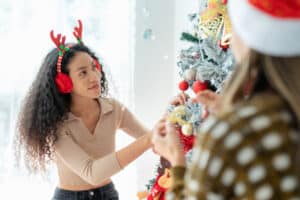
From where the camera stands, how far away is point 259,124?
61 centimetres

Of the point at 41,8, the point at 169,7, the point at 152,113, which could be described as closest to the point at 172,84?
the point at 152,113

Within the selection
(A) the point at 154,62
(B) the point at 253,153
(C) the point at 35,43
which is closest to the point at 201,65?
(B) the point at 253,153

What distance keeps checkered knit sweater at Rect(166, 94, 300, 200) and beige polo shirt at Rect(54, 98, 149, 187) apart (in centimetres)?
73

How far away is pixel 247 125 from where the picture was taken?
61cm

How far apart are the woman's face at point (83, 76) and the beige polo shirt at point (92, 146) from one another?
0.31 feet

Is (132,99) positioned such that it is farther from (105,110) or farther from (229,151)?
(229,151)

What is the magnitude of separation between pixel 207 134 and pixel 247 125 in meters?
0.06

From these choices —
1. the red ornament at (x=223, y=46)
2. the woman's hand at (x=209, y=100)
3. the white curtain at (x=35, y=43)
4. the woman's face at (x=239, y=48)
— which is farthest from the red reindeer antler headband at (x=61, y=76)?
the woman's face at (x=239, y=48)

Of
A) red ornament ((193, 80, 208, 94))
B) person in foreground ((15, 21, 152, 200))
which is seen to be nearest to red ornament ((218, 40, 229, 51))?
red ornament ((193, 80, 208, 94))

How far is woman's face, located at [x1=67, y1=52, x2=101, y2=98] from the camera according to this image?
1444 millimetres

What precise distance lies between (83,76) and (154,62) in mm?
575

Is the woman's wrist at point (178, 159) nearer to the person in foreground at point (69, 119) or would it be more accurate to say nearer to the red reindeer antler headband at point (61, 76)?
the person in foreground at point (69, 119)

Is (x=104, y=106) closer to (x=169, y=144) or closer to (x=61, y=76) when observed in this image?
(x=61, y=76)

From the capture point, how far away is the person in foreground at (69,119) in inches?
56.9
